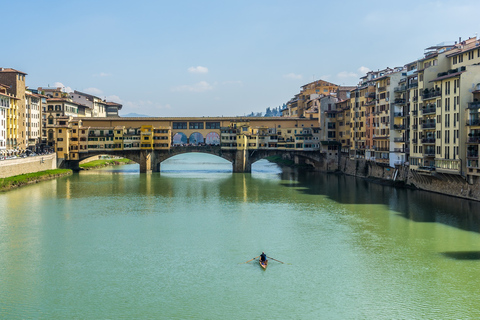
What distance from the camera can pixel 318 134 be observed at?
7719 cm

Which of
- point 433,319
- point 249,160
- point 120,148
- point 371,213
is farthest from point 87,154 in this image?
point 433,319

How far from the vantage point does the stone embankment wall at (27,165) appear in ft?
172

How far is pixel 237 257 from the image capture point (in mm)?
26891

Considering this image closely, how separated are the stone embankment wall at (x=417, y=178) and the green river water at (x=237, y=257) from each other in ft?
3.55

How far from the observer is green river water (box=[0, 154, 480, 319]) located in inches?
806

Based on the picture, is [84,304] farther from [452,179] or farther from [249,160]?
[249,160]

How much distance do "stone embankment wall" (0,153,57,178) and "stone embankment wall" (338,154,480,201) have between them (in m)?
38.0

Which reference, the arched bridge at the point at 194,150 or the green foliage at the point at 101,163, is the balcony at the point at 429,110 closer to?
the arched bridge at the point at 194,150

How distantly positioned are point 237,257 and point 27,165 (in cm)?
3964

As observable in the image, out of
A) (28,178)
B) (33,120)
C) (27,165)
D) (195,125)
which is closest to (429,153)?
(28,178)

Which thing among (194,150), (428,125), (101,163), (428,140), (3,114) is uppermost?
(3,114)

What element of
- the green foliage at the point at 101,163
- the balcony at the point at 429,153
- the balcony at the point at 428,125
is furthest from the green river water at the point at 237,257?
the green foliage at the point at 101,163

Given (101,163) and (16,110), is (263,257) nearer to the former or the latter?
(16,110)

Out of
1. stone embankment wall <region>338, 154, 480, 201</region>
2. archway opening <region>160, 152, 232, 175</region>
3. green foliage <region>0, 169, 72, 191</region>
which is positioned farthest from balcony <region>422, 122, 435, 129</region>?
green foliage <region>0, 169, 72, 191</region>
